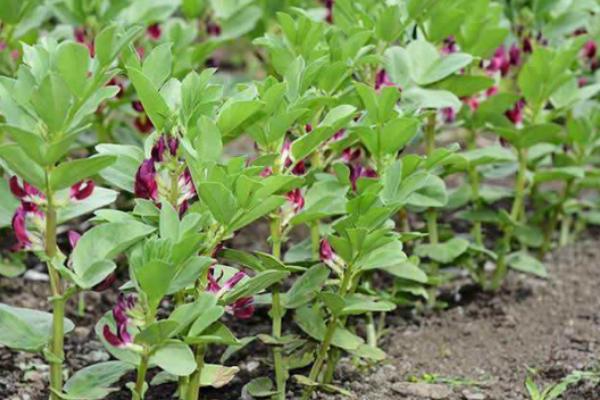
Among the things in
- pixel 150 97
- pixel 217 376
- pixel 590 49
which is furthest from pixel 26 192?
pixel 590 49

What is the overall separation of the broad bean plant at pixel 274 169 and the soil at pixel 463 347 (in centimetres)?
6

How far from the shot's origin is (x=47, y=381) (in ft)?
9.77

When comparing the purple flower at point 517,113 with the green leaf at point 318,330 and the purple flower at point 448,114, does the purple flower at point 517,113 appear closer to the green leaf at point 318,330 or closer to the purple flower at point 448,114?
the purple flower at point 448,114

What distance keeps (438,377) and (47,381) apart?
98 centimetres

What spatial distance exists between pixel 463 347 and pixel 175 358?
124 cm

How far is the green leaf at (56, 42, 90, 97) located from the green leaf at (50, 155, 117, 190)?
129 mm

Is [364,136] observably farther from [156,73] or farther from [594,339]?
[594,339]

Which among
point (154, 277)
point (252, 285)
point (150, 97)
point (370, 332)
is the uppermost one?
point (150, 97)

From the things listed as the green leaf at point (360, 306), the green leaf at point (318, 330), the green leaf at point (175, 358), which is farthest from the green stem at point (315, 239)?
the green leaf at point (175, 358)

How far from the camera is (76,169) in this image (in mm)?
2225

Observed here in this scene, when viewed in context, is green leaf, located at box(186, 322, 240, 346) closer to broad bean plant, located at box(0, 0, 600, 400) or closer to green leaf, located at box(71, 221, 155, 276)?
broad bean plant, located at box(0, 0, 600, 400)

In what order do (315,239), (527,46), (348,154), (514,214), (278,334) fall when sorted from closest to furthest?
1. (278,334)
2. (315,239)
3. (348,154)
4. (514,214)
5. (527,46)

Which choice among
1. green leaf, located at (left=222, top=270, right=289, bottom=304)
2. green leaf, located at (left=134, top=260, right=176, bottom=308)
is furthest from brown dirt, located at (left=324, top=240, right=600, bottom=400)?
green leaf, located at (left=134, top=260, right=176, bottom=308)

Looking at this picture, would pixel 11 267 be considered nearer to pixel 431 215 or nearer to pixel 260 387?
pixel 260 387
